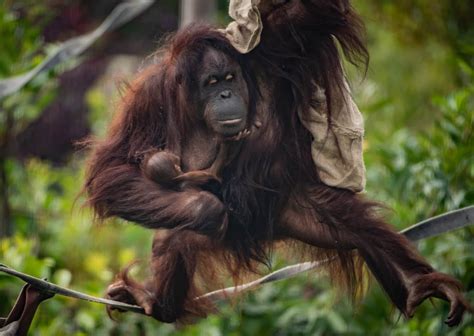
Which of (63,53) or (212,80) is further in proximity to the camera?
(63,53)

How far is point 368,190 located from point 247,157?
2.61m

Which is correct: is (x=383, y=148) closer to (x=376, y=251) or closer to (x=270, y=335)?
(x=270, y=335)

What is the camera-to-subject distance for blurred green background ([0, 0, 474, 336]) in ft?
14.9

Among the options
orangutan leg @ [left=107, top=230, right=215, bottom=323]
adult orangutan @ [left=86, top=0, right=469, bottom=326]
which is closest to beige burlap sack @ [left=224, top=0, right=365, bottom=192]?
adult orangutan @ [left=86, top=0, right=469, bottom=326]

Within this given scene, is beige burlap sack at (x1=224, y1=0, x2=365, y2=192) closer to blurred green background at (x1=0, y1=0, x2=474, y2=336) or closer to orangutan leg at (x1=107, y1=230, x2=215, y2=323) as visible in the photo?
blurred green background at (x1=0, y1=0, x2=474, y2=336)

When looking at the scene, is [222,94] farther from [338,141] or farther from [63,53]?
[63,53]

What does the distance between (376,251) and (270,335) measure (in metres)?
2.42

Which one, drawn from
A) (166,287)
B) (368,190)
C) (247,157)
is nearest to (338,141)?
(247,157)

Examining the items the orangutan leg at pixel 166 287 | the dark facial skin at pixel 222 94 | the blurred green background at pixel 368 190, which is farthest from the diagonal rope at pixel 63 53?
the dark facial skin at pixel 222 94

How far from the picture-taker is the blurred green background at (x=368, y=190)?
4.53 metres

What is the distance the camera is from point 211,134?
2.86 m

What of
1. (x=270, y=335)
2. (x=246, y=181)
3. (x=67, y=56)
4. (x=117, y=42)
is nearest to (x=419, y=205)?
(x=270, y=335)

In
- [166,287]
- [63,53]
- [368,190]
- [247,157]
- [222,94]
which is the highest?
[222,94]

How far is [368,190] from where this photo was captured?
212 inches
